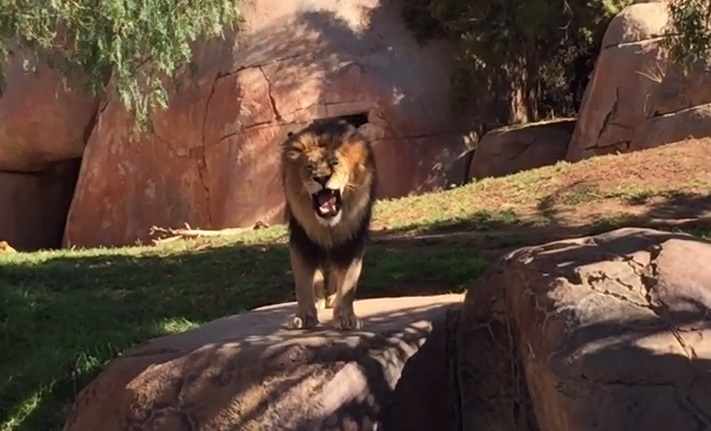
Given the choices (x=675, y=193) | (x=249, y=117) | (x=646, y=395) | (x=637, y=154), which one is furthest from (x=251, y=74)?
(x=646, y=395)

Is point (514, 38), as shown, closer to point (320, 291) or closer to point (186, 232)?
point (186, 232)

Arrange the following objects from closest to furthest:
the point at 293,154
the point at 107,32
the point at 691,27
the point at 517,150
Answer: the point at 293,154
the point at 107,32
the point at 691,27
the point at 517,150

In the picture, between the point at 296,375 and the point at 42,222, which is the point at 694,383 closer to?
the point at 296,375

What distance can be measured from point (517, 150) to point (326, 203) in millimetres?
9957

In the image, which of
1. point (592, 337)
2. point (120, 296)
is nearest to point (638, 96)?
point (120, 296)

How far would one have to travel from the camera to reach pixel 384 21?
17031 millimetres

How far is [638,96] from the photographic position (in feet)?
46.5

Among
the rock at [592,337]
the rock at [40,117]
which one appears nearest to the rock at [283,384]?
the rock at [592,337]

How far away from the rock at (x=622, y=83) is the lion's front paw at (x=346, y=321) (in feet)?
29.5

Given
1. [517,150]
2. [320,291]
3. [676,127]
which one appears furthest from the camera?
[517,150]

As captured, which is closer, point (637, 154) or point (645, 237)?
point (645, 237)

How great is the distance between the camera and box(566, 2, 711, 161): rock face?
13.7 metres

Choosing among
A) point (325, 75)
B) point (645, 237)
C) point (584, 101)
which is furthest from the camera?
point (325, 75)

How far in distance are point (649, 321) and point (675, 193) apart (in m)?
7.66
